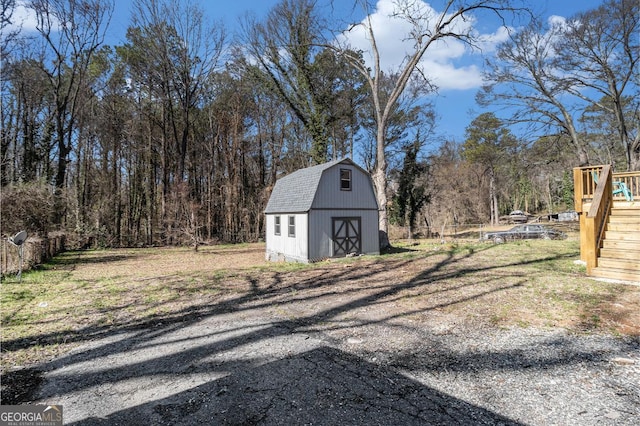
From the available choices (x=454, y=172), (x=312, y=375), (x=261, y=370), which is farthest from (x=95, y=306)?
(x=454, y=172)

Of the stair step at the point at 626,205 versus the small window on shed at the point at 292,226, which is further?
the small window on shed at the point at 292,226

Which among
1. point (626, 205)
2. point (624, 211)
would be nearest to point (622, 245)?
point (624, 211)

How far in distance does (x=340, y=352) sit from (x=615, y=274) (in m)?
6.14

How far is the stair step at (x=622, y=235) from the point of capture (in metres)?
6.41

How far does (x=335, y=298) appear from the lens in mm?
6074

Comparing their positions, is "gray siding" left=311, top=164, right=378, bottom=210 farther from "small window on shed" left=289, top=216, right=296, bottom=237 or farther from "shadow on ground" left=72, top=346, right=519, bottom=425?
"shadow on ground" left=72, top=346, right=519, bottom=425

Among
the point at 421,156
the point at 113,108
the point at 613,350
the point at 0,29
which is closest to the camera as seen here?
the point at 613,350

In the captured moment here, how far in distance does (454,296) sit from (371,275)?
110 inches

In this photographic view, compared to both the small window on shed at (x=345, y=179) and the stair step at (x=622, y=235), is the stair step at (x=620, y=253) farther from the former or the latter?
the small window on shed at (x=345, y=179)

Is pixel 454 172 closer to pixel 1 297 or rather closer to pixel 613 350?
pixel 613 350

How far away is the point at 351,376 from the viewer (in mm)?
3043

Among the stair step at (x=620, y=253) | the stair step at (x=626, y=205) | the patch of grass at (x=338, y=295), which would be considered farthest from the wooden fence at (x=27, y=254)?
the stair step at (x=626, y=205)

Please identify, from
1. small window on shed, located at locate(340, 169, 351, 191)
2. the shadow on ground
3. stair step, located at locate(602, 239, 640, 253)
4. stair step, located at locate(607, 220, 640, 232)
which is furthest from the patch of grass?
small window on shed, located at locate(340, 169, 351, 191)

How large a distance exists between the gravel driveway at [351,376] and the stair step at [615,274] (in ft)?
10.9
